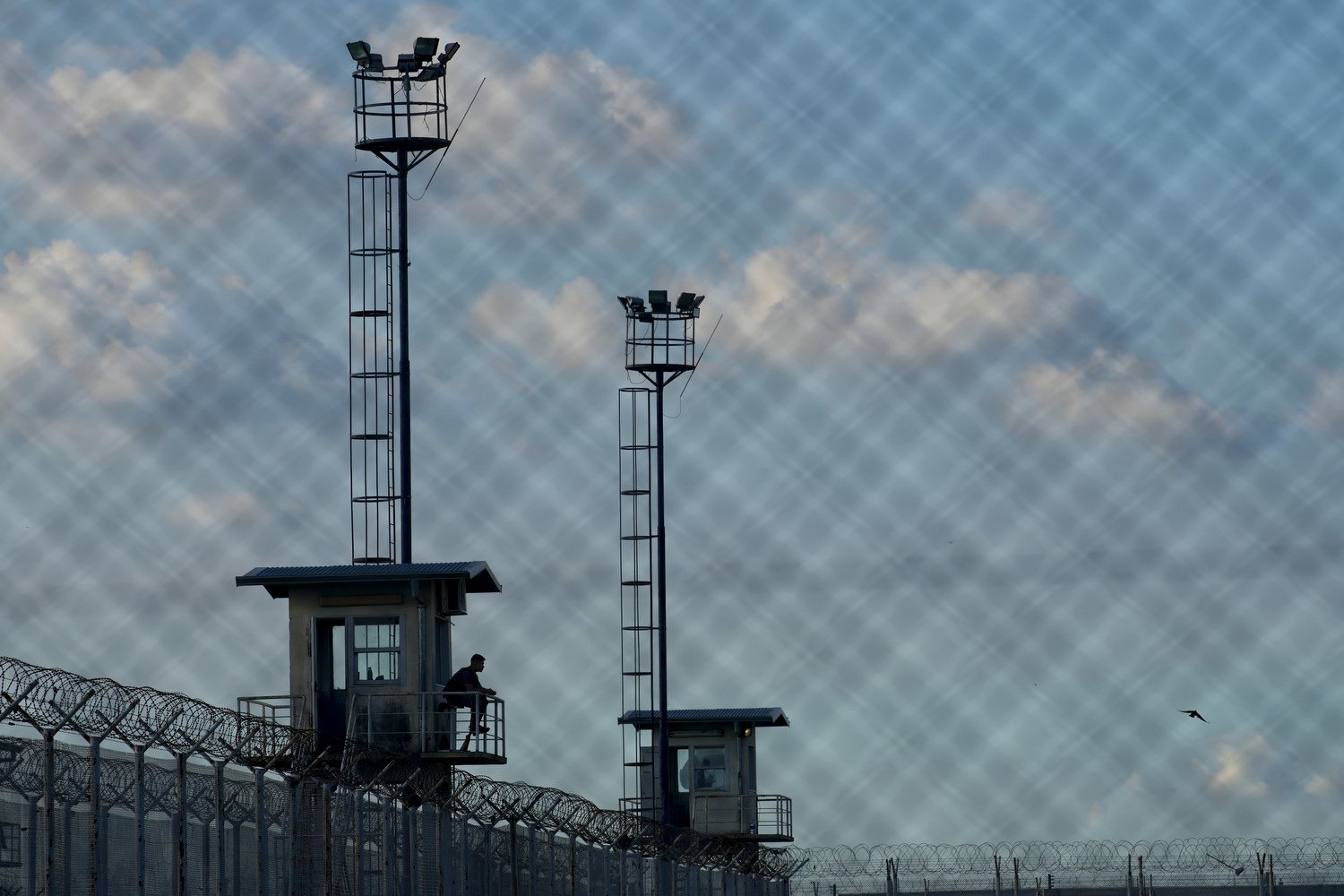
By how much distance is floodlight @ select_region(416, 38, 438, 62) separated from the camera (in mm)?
35812

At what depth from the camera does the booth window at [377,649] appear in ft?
110

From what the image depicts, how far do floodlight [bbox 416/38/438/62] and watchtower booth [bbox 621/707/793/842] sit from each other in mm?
20376

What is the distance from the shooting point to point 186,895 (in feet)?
61.2

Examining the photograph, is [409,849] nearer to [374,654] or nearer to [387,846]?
[387,846]

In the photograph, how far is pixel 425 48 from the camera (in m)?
35.9

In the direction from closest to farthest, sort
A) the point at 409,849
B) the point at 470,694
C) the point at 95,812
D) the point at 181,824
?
1. the point at 95,812
2. the point at 181,824
3. the point at 409,849
4. the point at 470,694

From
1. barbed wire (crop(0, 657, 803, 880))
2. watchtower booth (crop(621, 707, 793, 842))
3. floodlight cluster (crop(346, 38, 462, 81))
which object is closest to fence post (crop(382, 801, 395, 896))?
barbed wire (crop(0, 657, 803, 880))

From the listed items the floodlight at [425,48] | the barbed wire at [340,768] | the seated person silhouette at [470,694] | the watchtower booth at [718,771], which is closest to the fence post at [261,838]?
the barbed wire at [340,768]

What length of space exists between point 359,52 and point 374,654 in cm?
893

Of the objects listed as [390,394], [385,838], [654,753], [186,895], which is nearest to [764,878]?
[654,753]

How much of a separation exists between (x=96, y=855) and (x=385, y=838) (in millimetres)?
7243

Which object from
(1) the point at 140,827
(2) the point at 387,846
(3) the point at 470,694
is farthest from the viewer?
(3) the point at 470,694

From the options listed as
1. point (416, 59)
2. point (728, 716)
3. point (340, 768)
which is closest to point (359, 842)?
point (340, 768)

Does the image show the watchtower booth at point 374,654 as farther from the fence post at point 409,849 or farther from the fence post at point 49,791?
the fence post at point 49,791
